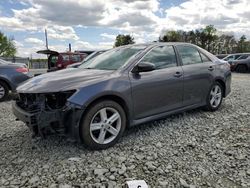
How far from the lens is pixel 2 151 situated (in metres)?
3.37

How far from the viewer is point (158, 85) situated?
389 cm

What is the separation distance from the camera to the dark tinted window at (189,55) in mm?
4527

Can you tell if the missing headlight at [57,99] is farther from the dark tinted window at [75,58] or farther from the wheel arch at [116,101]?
the dark tinted window at [75,58]

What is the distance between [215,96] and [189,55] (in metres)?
Result: 1.13

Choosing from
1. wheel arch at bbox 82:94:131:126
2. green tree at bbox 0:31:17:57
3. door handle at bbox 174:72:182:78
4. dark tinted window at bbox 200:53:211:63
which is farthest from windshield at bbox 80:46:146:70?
green tree at bbox 0:31:17:57

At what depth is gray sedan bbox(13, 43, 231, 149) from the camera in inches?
121

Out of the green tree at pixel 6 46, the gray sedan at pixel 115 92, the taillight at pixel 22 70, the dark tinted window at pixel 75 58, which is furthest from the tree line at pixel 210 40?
the gray sedan at pixel 115 92

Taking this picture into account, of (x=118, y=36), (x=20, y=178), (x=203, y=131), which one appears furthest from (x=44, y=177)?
(x=118, y=36)

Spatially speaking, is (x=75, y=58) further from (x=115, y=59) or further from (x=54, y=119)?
(x=54, y=119)

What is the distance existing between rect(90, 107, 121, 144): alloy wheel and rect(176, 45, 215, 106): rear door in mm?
1549

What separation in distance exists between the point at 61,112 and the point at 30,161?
28.4 inches

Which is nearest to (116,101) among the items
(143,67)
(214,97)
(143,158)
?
(143,67)

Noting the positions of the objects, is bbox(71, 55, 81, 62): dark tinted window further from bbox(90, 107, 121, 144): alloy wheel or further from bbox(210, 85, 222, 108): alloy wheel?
bbox(90, 107, 121, 144): alloy wheel

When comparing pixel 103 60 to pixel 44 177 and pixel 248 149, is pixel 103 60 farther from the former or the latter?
pixel 248 149
